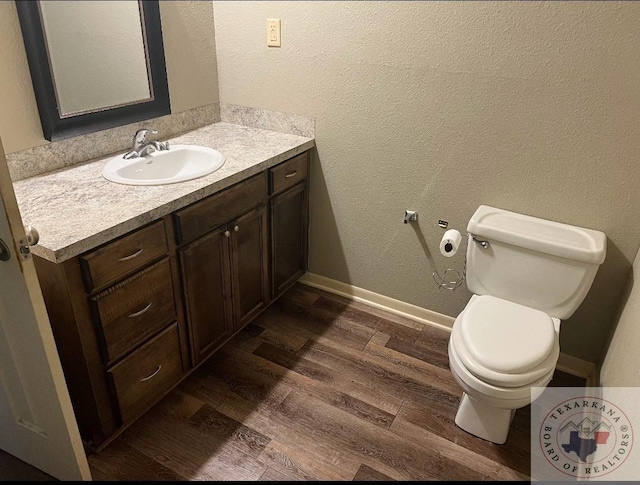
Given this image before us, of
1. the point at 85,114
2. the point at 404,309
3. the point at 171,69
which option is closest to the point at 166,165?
the point at 85,114

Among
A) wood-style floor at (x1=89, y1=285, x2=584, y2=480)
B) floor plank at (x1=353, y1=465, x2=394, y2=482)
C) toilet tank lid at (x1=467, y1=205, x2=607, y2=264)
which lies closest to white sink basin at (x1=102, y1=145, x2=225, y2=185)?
wood-style floor at (x1=89, y1=285, x2=584, y2=480)

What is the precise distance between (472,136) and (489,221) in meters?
0.37

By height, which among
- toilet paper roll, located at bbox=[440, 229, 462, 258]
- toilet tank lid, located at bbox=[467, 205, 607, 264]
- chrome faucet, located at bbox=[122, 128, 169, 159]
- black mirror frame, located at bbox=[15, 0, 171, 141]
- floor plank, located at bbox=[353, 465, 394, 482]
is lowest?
floor plank, located at bbox=[353, 465, 394, 482]

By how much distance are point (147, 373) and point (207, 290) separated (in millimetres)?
384

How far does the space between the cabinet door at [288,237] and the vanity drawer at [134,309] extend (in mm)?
681

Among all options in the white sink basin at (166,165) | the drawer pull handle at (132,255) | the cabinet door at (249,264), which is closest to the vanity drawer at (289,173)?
the cabinet door at (249,264)

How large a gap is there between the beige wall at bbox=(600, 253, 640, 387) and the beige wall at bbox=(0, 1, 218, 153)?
2.07 metres

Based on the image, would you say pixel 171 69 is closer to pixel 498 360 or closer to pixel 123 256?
pixel 123 256

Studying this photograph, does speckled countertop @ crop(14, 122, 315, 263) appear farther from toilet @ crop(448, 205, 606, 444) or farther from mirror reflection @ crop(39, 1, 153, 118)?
toilet @ crop(448, 205, 606, 444)

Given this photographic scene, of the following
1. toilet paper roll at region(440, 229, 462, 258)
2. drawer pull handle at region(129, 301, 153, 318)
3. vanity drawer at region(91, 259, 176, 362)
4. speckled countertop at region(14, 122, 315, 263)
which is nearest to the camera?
speckled countertop at region(14, 122, 315, 263)

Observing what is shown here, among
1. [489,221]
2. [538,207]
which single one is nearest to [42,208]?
[489,221]

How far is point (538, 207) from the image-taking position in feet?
6.43

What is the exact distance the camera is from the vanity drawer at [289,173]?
2170 millimetres

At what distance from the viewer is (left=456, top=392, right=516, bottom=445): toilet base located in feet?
5.76
